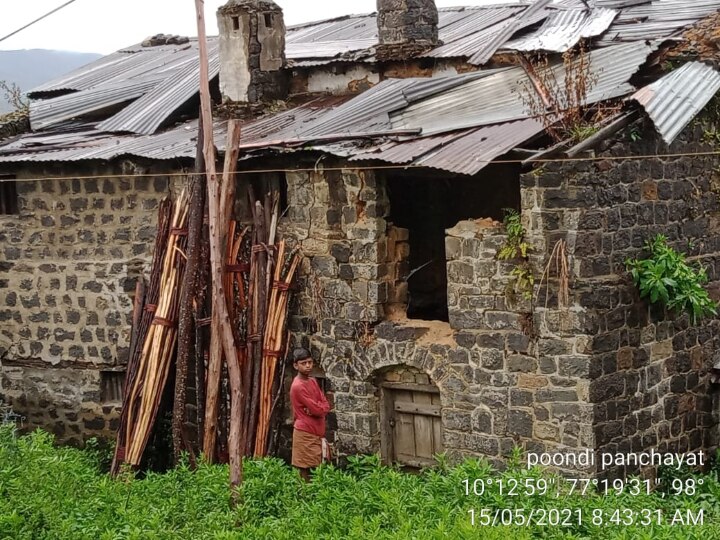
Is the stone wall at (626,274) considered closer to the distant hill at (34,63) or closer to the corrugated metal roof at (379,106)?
the corrugated metal roof at (379,106)

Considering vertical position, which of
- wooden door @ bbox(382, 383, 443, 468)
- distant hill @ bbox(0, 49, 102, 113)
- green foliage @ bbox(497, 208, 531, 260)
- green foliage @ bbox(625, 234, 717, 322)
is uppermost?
distant hill @ bbox(0, 49, 102, 113)

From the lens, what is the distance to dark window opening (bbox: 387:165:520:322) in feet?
46.5

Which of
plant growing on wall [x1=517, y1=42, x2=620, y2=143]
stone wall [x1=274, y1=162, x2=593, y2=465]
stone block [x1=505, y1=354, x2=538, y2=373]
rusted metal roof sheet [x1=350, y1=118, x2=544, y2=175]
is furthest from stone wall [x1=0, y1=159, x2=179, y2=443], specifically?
stone block [x1=505, y1=354, x2=538, y2=373]

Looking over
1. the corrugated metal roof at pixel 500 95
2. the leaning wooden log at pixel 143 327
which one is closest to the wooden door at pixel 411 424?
the corrugated metal roof at pixel 500 95

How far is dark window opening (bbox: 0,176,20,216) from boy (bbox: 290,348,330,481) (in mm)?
5311

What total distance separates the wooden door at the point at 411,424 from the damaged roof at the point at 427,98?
2574 millimetres

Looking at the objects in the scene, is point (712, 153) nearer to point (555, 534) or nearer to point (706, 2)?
point (706, 2)

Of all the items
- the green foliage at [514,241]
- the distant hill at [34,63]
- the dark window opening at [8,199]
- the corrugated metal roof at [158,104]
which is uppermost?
the distant hill at [34,63]

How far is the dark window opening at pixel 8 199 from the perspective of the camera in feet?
50.2

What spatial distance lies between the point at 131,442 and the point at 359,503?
3706 millimetres

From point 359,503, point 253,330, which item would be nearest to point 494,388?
point 359,503

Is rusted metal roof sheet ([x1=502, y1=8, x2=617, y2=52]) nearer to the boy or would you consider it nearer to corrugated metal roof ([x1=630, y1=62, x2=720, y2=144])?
corrugated metal roof ([x1=630, y1=62, x2=720, y2=144])

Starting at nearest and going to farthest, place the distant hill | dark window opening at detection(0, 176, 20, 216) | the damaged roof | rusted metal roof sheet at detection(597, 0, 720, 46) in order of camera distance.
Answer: the damaged roof < rusted metal roof sheet at detection(597, 0, 720, 46) < dark window opening at detection(0, 176, 20, 216) < the distant hill

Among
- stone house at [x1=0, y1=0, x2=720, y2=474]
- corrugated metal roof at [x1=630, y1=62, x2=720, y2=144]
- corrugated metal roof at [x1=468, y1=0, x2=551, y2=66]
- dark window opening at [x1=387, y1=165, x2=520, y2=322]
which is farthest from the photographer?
dark window opening at [x1=387, y1=165, x2=520, y2=322]
